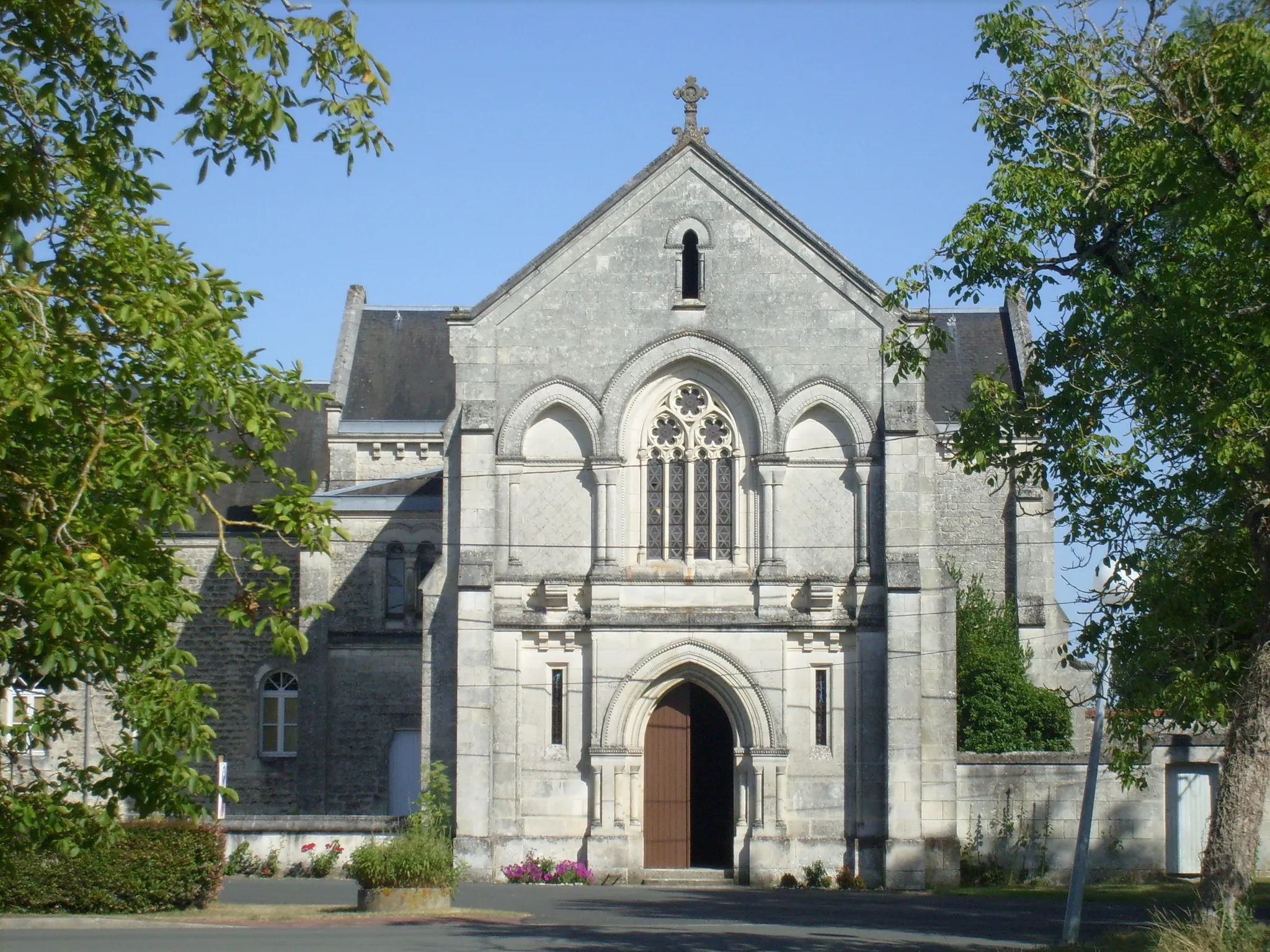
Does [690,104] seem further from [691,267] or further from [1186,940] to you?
[1186,940]

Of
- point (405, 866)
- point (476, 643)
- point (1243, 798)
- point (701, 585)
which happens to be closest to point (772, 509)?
point (701, 585)

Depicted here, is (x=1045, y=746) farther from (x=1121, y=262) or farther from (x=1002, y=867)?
(x=1121, y=262)

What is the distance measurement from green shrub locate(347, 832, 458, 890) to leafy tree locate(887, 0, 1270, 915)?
901 centimetres

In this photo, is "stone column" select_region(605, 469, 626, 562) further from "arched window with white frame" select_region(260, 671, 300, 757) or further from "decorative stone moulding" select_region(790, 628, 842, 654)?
"arched window with white frame" select_region(260, 671, 300, 757)

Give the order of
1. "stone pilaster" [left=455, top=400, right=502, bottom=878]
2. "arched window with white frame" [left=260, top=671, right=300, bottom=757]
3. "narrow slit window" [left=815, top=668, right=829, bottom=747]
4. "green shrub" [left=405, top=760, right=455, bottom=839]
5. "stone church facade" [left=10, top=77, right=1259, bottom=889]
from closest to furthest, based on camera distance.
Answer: "green shrub" [left=405, top=760, right=455, bottom=839], "stone pilaster" [left=455, top=400, right=502, bottom=878], "stone church facade" [left=10, top=77, right=1259, bottom=889], "narrow slit window" [left=815, top=668, right=829, bottom=747], "arched window with white frame" [left=260, top=671, right=300, bottom=757]

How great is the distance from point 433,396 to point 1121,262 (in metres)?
21.6

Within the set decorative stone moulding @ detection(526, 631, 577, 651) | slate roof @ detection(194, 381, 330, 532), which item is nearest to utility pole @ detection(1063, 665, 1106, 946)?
decorative stone moulding @ detection(526, 631, 577, 651)

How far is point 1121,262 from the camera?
16.7 m

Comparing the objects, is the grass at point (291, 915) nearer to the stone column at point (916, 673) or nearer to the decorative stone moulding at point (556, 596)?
the decorative stone moulding at point (556, 596)

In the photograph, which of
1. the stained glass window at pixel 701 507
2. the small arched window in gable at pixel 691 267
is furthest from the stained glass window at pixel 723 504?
the small arched window in gable at pixel 691 267

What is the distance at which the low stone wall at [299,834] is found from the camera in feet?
89.0

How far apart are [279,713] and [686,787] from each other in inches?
391

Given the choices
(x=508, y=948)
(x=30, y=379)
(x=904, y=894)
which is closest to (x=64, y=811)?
(x=30, y=379)

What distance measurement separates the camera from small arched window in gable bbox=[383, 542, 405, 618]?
32094mm
